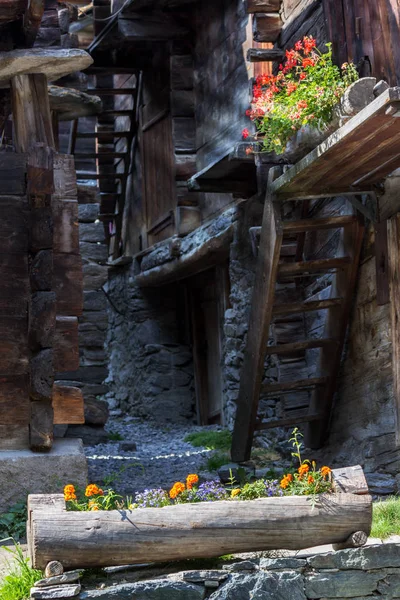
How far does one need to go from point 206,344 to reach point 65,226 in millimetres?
6134

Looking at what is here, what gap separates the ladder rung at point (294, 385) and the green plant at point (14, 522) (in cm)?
265

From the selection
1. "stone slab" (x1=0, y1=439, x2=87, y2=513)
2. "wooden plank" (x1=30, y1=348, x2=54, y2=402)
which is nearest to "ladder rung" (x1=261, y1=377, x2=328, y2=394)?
"stone slab" (x1=0, y1=439, x2=87, y2=513)

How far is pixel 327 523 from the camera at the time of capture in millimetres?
4742

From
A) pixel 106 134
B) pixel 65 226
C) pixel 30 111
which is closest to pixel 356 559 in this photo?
pixel 65 226

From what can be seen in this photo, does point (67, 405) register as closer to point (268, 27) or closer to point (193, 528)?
point (193, 528)

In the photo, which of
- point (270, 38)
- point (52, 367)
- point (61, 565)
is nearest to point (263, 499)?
point (61, 565)

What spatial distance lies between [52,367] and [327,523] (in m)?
2.28

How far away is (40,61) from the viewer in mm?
6434

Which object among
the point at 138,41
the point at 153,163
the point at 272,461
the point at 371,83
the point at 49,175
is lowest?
the point at 272,461

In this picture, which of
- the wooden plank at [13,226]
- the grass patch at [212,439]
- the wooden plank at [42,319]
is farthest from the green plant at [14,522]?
the grass patch at [212,439]

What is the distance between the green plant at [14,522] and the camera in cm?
576

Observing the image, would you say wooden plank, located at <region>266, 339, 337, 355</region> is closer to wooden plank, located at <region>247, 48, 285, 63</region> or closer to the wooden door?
wooden plank, located at <region>247, 48, 285, 63</region>

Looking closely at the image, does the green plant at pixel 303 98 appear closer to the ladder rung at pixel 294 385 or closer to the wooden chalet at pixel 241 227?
the wooden chalet at pixel 241 227

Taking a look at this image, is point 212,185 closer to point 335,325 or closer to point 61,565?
point 335,325
